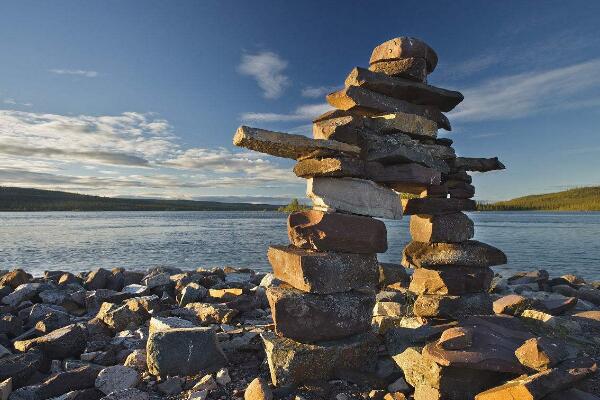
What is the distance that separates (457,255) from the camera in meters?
8.28

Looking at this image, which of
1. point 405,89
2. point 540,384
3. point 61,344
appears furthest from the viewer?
point 405,89

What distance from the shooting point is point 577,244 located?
35.9 metres

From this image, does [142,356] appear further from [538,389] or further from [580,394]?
[580,394]

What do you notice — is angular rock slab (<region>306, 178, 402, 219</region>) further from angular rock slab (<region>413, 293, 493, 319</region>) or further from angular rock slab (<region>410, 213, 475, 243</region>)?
angular rock slab (<region>413, 293, 493, 319</region>)

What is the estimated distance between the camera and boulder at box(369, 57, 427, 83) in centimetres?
804

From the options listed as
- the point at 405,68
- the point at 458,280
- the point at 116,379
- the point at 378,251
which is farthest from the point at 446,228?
the point at 116,379

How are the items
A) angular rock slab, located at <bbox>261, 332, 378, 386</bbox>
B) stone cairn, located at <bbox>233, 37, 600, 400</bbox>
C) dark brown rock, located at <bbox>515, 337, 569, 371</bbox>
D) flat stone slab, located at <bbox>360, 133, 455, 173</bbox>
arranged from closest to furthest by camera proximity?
dark brown rock, located at <bbox>515, 337, 569, 371</bbox> < stone cairn, located at <bbox>233, 37, 600, 400</bbox> < angular rock slab, located at <bbox>261, 332, 378, 386</bbox> < flat stone slab, located at <bbox>360, 133, 455, 173</bbox>

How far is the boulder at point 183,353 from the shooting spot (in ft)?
19.6

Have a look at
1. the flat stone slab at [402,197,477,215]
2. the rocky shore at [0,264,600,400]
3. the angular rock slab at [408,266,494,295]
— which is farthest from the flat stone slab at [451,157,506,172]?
the rocky shore at [0,264,600,400]

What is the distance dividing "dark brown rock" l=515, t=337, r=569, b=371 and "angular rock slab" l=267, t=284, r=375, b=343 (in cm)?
224

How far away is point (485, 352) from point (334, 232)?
2.51 meters

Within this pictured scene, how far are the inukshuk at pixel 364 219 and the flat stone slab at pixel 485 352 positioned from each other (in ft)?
4.40

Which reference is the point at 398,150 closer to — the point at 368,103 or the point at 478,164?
the point at 368,103

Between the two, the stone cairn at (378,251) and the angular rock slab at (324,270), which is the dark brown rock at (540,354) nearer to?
the stone cairn at (378,251)
